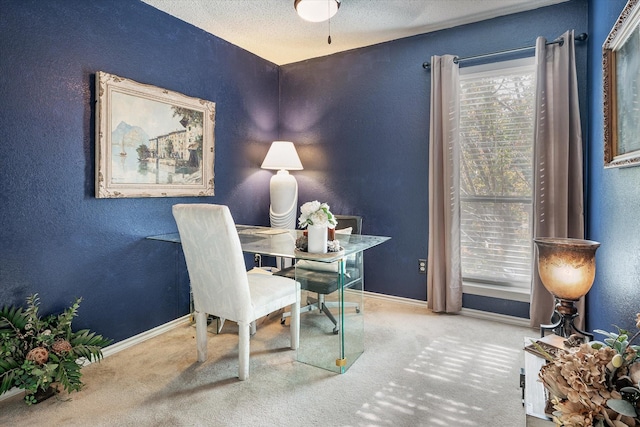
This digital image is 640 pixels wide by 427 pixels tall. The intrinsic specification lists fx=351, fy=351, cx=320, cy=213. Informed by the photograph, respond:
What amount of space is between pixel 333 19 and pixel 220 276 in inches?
90.4

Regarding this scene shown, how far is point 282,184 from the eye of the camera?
3.52 metres

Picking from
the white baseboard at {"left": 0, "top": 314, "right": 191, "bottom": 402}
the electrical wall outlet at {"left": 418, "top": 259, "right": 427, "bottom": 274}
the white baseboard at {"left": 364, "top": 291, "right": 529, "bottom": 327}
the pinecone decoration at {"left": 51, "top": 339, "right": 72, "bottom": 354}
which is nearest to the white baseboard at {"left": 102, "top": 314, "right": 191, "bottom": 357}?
the white baseboard at {"left": 0, "top": 314, "right": 191, "bottom": 402}

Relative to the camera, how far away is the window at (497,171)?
113 inches

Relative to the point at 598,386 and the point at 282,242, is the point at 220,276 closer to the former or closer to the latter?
the point at 282,242

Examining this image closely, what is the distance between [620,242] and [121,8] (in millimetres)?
3334

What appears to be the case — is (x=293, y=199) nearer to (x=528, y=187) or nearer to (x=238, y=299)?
(x=238, y=299)

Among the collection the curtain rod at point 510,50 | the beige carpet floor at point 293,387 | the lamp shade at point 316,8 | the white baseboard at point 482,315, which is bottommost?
the beige carpet floor at point 293,387

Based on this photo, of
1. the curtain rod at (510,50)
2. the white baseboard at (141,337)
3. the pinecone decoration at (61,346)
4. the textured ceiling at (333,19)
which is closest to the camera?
the pinecone decoration at (61,346)

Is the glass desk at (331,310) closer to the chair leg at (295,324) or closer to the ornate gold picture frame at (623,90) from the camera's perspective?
the chair leg at (295,324)

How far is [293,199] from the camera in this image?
3.58m

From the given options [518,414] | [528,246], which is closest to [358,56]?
[528,246]

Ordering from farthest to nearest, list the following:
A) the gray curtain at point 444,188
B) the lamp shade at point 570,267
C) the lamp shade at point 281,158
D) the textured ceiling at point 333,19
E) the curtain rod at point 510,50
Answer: the lamp shade at point 281,158 → the gray curtain at point 444,188 → the textured ceiling at point 333,19 → the curtain rod at point 510,50 → the lamp shade at point 570,267

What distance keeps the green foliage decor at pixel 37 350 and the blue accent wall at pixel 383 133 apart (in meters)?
2.49

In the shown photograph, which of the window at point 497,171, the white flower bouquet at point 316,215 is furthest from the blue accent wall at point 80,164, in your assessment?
the window at point 497,171
